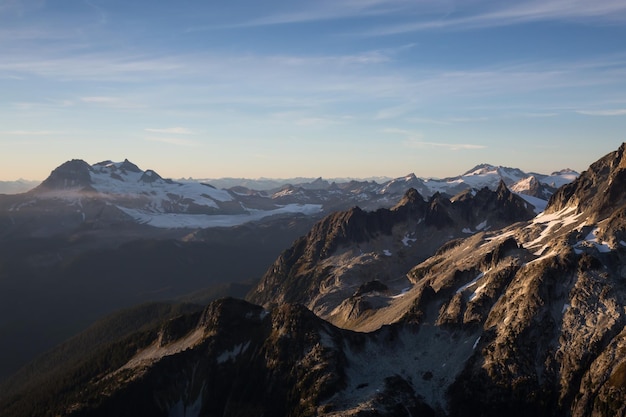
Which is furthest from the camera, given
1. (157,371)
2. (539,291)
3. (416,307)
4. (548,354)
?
(416,307)

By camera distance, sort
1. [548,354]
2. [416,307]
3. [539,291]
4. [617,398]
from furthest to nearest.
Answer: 1. [416,307]
2. [539,291]
3. [548,354]
4. [617,398]

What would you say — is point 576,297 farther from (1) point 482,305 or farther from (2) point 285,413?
(2) point 285,413

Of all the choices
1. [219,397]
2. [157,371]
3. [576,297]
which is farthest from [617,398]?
[157,371]

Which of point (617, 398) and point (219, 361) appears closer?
point (617, 398)

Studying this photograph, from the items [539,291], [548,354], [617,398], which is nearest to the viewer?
[617,398]

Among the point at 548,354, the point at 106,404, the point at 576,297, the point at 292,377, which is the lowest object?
the point at 106,404

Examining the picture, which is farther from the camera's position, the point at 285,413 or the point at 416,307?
the point at 416,307

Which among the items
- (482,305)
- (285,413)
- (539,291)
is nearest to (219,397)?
(285,413)

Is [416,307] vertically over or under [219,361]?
over

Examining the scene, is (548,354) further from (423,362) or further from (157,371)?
(157,371)
